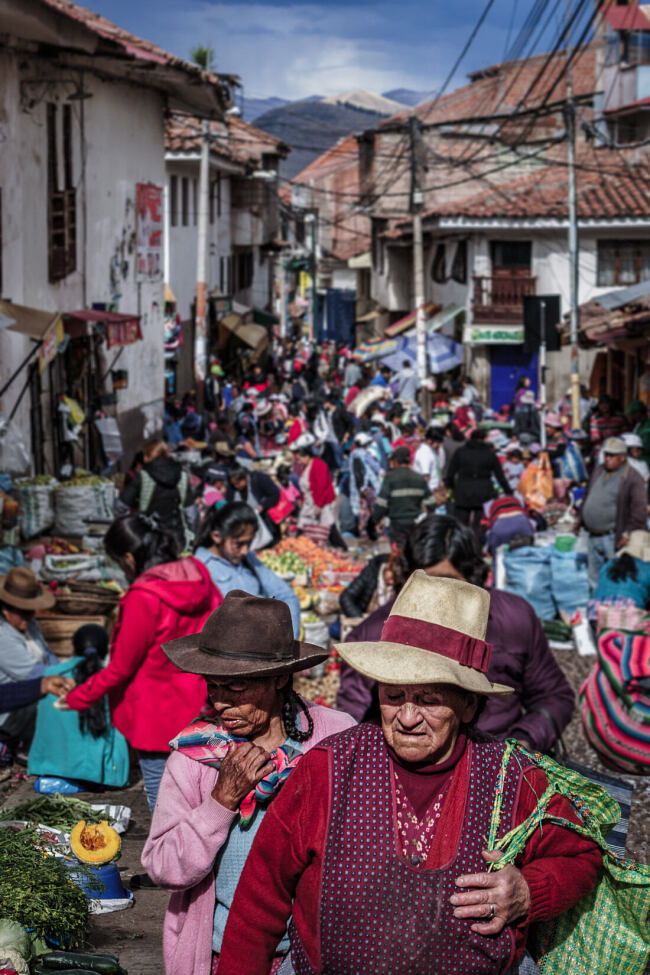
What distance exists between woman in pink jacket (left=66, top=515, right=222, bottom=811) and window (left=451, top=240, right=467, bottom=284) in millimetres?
31414

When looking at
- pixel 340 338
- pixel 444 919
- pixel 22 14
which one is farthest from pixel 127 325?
pixel 340 338

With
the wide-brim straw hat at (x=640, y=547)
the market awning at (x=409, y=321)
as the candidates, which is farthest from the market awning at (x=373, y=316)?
the wide-brim straw hat at (x=640, y=547)

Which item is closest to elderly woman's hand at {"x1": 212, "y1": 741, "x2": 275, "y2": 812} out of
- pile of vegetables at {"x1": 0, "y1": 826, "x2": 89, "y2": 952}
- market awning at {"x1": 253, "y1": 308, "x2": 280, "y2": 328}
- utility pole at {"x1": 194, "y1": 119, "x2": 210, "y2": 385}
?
pile of vegetables at {"x1": 0, "y1": 826, "x2": 89, "y2": 952}

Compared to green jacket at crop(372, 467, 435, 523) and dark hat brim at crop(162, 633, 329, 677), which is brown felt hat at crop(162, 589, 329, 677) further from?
green jacket at crop(372, 467, 435, 523)

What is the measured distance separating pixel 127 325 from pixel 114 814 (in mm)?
10462

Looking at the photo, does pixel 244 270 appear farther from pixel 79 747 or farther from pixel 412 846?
pixel 412 846

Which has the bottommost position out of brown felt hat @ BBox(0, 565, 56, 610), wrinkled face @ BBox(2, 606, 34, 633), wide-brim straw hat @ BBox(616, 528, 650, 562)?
wrinkled face @ BBox(2, 606, 34, 633)

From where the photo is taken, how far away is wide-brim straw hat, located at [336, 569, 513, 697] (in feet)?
8.77

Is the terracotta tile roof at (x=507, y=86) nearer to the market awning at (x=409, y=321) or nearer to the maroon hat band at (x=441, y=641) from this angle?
the market awning at (x=409, y=321)

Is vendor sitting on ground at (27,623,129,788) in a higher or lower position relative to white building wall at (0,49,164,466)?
lower

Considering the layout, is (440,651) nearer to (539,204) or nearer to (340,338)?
(539,204)

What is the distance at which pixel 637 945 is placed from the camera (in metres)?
2.74

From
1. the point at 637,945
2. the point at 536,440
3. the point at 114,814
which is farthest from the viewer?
the point at 536,440

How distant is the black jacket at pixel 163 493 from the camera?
1112cm
